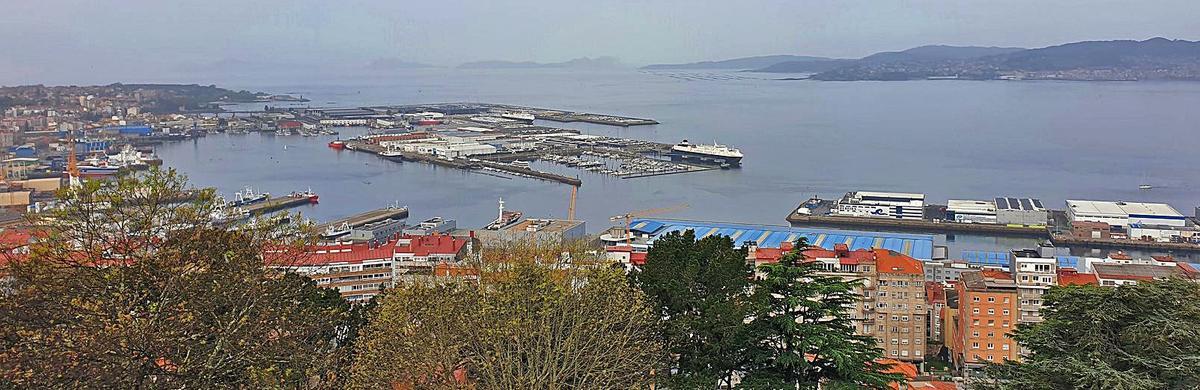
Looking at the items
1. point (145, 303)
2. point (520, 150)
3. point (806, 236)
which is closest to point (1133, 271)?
point (806, 236)

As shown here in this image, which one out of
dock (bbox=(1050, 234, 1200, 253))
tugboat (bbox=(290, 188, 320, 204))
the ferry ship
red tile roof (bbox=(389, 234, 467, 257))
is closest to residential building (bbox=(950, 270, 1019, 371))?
red tile roof (bbox=(389, 234, 467, 257))

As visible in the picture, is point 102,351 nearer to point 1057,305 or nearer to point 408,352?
point 408,352

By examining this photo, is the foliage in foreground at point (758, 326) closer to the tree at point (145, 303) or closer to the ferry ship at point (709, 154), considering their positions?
the tree at point (145, 303)

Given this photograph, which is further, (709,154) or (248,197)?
(709,154)

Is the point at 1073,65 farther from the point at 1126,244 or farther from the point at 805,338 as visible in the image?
the point at 805,338

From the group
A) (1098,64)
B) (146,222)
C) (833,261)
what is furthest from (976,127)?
(1098,64)

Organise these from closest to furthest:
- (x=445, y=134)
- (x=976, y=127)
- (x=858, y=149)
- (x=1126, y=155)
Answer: (x=1126, y=155) < (x=858, y=149) < (x=445, y=134) < (x=976, y=127)

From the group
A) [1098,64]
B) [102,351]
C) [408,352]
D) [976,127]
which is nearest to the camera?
[102,351]
